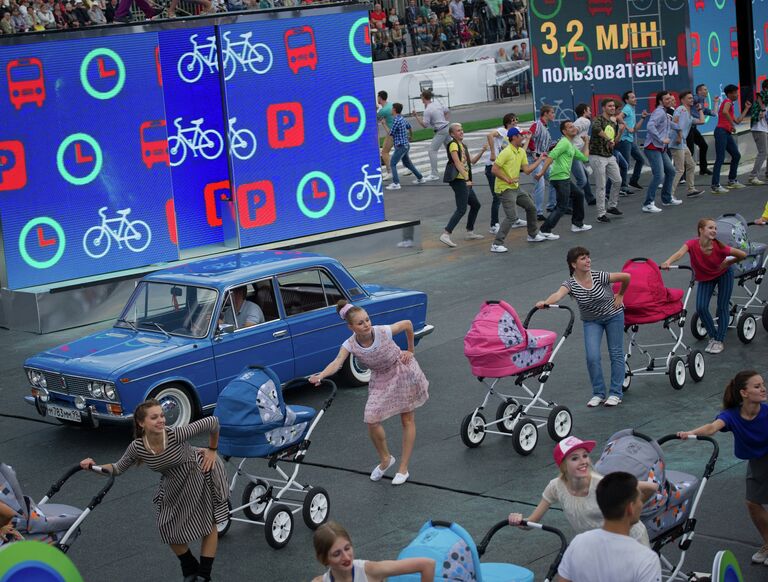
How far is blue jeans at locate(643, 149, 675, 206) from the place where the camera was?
68.8 ft

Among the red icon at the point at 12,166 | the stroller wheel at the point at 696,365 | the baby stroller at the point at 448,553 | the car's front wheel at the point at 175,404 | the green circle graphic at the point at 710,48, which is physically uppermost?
the green circle graphic at the point at 710,48

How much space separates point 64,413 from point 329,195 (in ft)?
28.8

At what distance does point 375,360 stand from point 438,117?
16538 millimetres

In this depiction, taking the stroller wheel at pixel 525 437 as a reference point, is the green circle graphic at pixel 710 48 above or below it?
above

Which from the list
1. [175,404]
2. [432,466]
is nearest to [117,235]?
[175,404]

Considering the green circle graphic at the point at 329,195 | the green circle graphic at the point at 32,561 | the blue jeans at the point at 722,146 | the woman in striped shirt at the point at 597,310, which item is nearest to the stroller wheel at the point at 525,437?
the woman in striped shirt at the point at 597,310

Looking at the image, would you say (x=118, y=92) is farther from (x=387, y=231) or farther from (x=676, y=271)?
(x=676, y=271)

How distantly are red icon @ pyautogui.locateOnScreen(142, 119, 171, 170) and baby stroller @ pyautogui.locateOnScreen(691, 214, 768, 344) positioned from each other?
333 inches

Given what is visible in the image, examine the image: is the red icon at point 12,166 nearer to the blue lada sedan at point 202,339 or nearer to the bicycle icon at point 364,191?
the blue lada sedan at point 202,339

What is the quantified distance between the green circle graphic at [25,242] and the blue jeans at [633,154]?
1105cm

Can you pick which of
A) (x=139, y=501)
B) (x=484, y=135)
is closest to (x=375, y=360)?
(x=139, y=501)

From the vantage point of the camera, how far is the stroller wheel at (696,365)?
38.3 ft

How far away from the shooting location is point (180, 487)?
298 inches

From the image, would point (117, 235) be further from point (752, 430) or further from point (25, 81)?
point (752, 430)
